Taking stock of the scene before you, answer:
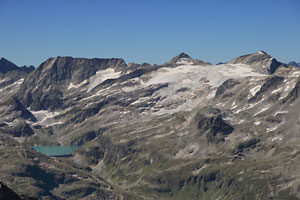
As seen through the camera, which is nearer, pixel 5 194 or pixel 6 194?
pixel 5 194
